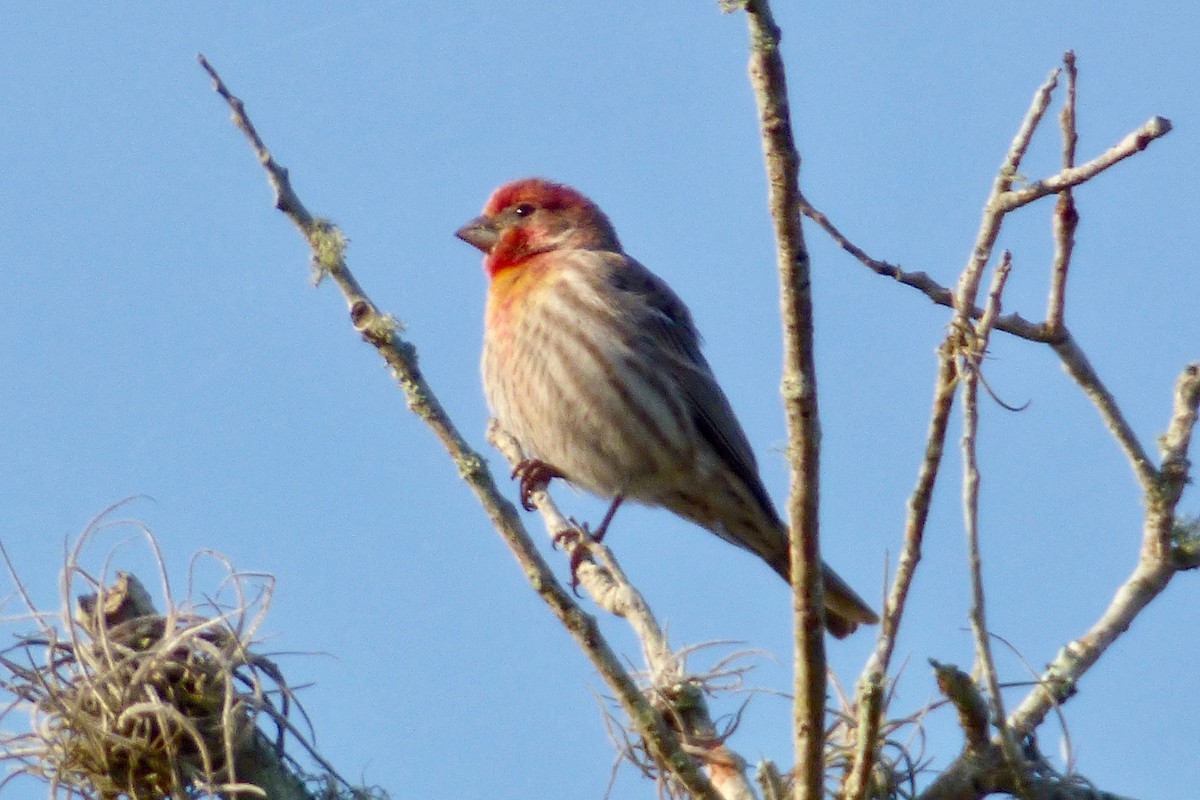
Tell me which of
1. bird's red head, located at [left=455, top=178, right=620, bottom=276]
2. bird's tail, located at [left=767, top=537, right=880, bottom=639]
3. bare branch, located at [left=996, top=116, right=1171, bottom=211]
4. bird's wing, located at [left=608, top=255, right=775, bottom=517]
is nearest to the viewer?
bare branch, located at [left=996, top=116, right=1171, bottom=211]

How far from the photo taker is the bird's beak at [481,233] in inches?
359

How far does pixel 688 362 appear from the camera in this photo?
8.37 meters

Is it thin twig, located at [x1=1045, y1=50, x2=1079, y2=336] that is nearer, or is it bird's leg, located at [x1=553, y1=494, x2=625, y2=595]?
thin twig, located at [x1=1045, y1=50, x2=1079, y2=336]

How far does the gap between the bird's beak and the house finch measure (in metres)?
0.72

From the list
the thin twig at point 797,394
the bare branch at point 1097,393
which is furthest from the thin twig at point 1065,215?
the thin twig at point 797,394

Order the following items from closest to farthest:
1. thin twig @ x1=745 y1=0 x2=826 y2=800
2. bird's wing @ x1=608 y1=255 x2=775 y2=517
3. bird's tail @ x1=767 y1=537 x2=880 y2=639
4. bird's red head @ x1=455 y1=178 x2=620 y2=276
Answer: thin twig @ x1=745 y1=0 x2=826 y2=800 → bird's tail @ x1=767 y1=537 x2=880 y2=639 → bird's wing @ x1=608 y1=255 x2=775 y2=517 → bird's red head @ x1=455 y1=178 x2=620 y2=276

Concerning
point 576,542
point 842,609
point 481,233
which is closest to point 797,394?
point 576,542

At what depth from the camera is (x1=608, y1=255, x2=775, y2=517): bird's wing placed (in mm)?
7984

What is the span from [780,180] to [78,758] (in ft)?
7.94

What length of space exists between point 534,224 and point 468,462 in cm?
548

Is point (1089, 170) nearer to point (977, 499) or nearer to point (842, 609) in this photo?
point (977, 499)

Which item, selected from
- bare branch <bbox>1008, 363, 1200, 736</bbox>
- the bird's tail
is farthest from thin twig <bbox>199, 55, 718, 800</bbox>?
the bird's tail

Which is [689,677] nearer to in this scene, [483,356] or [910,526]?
[910,526]

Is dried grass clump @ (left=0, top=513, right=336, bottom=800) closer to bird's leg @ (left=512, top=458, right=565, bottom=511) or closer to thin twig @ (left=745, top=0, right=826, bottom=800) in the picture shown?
thin twig @ (left=745, top=0, right=826, bottom=800)
